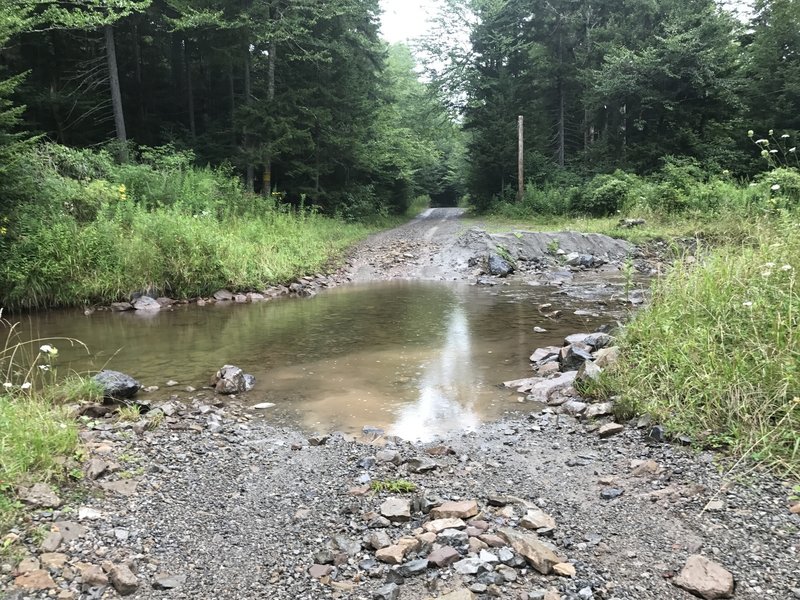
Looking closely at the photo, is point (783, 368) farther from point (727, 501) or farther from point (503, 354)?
point (503, 354)

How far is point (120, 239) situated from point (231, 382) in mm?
7385

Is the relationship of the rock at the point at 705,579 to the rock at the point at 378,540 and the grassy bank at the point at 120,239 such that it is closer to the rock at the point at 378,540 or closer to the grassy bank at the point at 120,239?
the rock at the point at 378,540

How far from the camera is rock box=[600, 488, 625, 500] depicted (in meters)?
3.40

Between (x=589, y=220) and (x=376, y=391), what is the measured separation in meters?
17.4

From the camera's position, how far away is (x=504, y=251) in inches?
651

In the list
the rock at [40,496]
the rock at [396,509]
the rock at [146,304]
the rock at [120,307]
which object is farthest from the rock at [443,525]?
the rock at [120,307]

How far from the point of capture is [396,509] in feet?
10.6

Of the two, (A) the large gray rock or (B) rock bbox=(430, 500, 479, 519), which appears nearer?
(B) rock bbox=(430, 500, 479, 519)

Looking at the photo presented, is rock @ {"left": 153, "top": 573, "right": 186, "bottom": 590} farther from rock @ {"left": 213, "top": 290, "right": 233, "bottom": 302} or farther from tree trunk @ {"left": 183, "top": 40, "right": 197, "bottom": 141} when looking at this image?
tree trunk @ {"left": 183, "top": 40, "right": 197, "bottom": 141}

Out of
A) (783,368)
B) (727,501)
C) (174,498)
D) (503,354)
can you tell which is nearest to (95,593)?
(174,498)

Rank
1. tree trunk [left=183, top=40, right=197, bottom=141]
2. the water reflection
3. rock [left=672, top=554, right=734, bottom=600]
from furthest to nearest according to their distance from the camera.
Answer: tree trunk [left=183, top=40, right=197, bottom=141]
the water reflection
rock [left=672, top=554, right=734, bottom=600]

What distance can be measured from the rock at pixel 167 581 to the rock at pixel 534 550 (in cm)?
171

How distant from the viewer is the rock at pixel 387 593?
247 cm

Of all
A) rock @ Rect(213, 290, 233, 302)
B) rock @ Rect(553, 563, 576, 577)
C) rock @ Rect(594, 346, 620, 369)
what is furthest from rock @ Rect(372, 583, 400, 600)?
rock @ Rect(213, 290, 233, 302)
